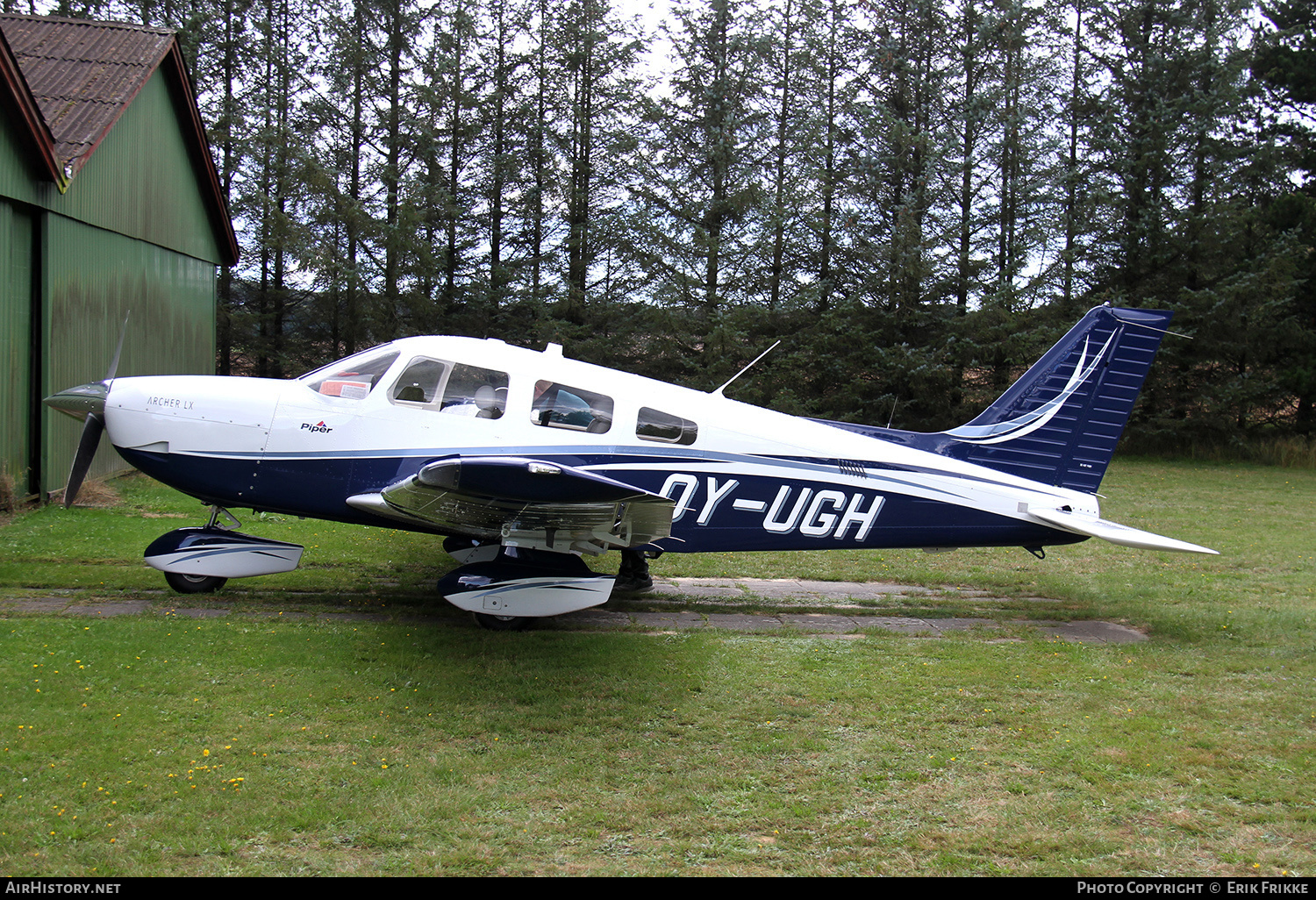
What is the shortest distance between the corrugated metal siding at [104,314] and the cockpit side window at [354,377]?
6.51m

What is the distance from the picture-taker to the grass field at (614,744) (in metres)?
3.71

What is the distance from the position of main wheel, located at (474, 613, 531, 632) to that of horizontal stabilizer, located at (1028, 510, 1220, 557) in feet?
15.4

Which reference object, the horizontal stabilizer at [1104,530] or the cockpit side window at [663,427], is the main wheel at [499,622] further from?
the horizontal stabilizer at [1104,530]

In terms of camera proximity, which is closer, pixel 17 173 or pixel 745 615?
pixel 745 615

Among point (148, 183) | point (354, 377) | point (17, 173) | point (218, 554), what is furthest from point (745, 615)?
point (148, 183)

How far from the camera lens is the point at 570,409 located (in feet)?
22.7

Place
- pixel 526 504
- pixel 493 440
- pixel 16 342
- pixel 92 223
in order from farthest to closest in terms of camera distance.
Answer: pixel 92 223, pixel 16 342, pixel 493 440, pixel 526 504

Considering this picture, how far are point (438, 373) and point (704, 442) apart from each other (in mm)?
2280

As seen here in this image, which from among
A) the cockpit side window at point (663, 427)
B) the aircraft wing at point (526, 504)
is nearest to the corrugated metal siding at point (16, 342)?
the aircraft wing at point (526, 504)

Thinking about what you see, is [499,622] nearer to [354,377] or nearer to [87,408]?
[354,377]

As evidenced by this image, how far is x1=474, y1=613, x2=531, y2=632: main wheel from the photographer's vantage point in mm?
6840

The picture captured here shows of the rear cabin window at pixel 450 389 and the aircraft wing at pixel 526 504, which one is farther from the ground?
the rear cabin window at pixel 450 389

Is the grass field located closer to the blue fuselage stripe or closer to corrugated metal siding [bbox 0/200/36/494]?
the blue fuselage stripe

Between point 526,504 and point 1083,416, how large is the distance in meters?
5.33
